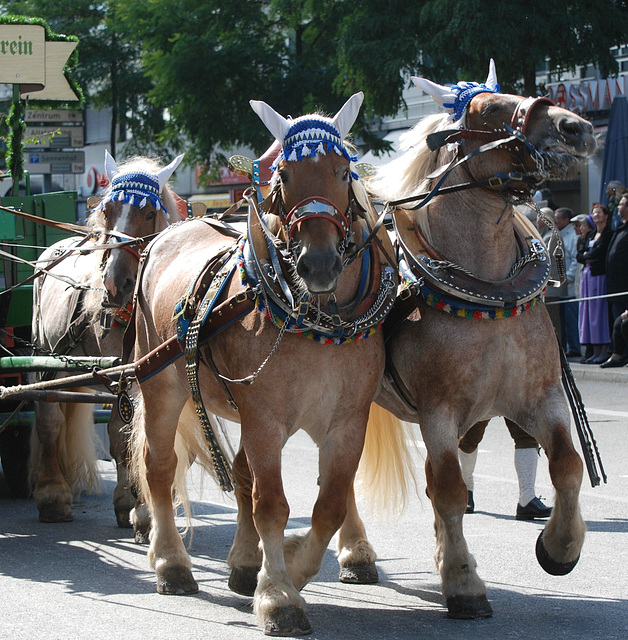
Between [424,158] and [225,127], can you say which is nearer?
[424,158]

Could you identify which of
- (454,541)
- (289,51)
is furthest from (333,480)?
(289,51)

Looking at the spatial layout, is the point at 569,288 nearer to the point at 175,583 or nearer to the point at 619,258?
the point at 619,258

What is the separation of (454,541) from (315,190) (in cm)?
156

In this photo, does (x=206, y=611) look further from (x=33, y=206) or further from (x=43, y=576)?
(x=33, y=206)

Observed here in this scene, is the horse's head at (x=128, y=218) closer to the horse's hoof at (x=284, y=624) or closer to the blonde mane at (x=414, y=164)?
the blonde mane at (x=414, y=164)

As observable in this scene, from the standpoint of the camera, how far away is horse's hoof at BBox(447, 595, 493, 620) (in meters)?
4.21

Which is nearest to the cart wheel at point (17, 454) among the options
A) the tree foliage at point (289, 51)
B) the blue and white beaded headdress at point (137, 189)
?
the blue and white beaded headdress at point (137, 189)

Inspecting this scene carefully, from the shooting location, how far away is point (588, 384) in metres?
12.8

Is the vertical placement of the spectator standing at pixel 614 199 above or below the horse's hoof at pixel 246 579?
above

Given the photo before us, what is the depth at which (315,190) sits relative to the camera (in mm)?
3934

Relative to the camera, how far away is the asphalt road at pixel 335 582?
4199 millimetres

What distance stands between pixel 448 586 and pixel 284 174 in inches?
71.3

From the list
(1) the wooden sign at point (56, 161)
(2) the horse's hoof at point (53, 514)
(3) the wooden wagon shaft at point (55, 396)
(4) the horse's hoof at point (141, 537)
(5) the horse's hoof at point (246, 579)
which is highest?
(1) the wooden sign at point (56, 161)

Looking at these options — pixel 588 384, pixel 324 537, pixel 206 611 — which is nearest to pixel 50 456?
pixel 206 611
